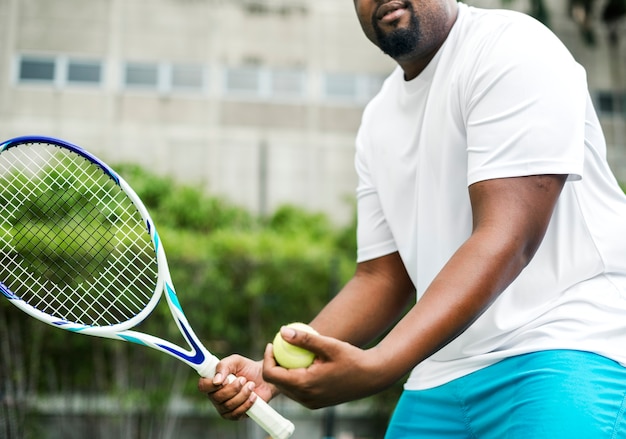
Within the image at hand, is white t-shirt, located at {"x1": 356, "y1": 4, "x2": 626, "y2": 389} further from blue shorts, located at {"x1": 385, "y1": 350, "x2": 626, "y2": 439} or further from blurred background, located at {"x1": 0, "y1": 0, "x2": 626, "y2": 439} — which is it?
blurred background, located at {"x1": 0, "y1": 0, "x2": 626, "y2": 439}

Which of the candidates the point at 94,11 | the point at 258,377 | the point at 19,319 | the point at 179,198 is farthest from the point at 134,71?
the point at 258,377

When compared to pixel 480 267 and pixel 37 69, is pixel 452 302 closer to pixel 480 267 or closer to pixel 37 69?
pixel 480 267

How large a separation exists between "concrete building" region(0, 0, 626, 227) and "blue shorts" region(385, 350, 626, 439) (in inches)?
504

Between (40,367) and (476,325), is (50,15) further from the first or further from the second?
(476,325)

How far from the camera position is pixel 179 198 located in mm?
11242

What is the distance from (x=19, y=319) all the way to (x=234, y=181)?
Answer: 7.31m

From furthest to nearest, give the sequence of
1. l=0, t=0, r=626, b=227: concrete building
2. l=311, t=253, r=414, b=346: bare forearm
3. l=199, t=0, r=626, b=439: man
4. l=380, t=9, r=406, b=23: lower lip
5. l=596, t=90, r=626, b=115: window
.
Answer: l=596, t=90, r=626, b=115: window
l=0, t=0, r=626, b=227: concrete building
l=311, t=253, r=414, b=346: bare forearm
l=380, t=9, r=406, b=23: lower lip
l=199, t=0, r=626, b=439: man

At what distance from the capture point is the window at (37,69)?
559 inches

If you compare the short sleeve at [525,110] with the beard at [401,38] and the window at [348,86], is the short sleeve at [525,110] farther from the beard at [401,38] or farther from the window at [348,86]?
the window at [348,86]

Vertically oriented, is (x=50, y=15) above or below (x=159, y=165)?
above

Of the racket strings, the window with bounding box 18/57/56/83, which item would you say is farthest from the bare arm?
the window with bounding box 18/57/56/83

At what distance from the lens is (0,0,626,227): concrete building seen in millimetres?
14273

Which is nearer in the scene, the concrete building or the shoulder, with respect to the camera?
the shoulder

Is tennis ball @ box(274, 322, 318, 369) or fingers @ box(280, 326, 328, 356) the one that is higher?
fingers @ box(280, 326, 328, 356)
